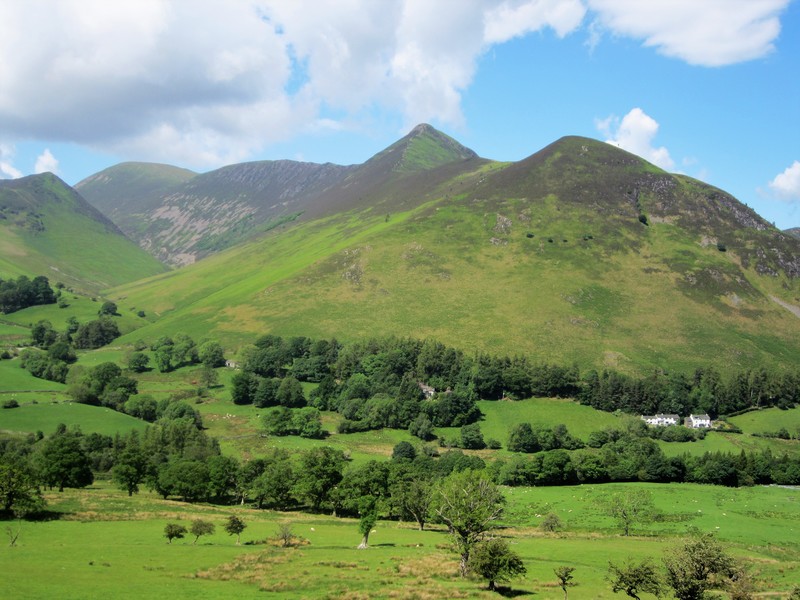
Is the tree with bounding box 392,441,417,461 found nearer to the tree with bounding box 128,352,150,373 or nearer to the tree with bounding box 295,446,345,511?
the tree with bounding box 295,446,345,511

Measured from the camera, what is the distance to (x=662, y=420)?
138000 millimetres

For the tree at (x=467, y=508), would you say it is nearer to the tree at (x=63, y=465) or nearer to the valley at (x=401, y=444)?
the valley at (x=401, y=444)

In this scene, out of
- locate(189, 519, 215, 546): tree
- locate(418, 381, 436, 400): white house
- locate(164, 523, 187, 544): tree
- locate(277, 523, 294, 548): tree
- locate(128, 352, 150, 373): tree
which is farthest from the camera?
locate(128, 352, 150, 373): tree

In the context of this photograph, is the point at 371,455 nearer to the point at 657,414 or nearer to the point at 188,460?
the point at 188,460

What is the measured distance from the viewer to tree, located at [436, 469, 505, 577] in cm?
5385

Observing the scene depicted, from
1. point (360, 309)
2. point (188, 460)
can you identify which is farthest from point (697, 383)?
point (188, 460)

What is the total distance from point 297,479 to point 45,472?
32218 mm

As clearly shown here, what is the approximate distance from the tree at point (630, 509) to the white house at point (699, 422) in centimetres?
5864

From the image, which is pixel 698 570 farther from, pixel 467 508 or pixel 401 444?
pixel 401 444

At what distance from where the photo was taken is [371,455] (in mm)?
115750

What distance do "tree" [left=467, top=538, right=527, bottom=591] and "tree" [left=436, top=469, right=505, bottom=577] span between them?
174 inches

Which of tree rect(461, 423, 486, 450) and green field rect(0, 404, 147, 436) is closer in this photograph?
green field rect(0, 404, 147, 436)

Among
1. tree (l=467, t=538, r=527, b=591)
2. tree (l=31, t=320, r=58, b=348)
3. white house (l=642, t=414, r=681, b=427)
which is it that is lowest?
tree (l=467, t=538, r=527, b=591)

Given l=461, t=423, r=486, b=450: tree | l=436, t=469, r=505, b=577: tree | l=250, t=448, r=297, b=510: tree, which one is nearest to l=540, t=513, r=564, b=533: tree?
l=436, t=469, r=505, b=577: tree
